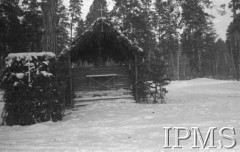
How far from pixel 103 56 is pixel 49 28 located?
23.0 feet

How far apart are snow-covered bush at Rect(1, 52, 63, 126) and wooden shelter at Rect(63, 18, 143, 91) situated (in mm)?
5549

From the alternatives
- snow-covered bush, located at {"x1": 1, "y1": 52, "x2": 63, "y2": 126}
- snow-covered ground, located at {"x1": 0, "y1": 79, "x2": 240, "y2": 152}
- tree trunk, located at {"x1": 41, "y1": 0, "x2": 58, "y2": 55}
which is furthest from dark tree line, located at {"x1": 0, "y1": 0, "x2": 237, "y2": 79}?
snow-covered ground, located at {"x1": 0, "y1": 79, "x2": 240, "y2": 152}

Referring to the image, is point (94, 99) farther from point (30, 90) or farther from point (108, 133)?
point (108, 133)

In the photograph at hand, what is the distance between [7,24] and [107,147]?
1823 cm

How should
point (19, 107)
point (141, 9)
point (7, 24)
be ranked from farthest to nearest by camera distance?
point (141, 9) < point (7, 24) < point (19, 107)

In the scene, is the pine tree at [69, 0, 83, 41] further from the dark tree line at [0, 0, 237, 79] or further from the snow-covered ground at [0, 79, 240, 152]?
the snow-covered ground at [0, 79, 240, 152]

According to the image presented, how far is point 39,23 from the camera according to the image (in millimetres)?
23094

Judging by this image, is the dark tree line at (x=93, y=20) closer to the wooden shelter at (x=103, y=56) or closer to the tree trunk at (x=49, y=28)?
the tree trunk at (x=49, y=28)

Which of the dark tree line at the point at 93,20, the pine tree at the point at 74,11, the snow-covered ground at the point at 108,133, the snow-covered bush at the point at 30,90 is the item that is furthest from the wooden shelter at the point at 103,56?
the pine tree at the point at 74,11

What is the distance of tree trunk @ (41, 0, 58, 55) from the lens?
39.6ft

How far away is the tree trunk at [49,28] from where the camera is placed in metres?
12.1

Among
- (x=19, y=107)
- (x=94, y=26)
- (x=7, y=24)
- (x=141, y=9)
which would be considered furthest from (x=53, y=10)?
(x=141, y=9)

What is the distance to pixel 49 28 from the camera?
1214 centimetres

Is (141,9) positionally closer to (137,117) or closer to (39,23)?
(39,23)
